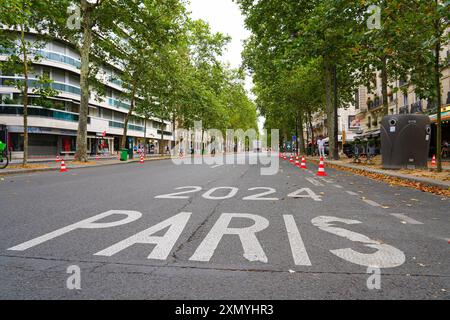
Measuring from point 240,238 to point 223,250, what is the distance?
0.53 m

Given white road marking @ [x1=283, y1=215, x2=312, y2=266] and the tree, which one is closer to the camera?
white road marking @ [x1=283, y1=215, x2=312, y2=266]

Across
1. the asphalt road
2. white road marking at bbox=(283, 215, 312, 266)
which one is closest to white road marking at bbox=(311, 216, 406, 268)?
the asphalt road

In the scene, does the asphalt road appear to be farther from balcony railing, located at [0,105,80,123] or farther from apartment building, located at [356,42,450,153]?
balcony railing, located at [0,105,80,123]

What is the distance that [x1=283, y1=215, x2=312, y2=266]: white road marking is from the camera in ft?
11.0

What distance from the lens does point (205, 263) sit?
10.8 feet

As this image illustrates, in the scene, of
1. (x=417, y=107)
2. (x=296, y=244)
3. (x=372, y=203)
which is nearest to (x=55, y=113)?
(x=417, y=107)

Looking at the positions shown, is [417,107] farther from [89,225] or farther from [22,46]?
[89,225]

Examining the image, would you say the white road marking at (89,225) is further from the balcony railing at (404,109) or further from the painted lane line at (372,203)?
the balcony railing at (404,109)

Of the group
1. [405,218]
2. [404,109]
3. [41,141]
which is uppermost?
[404,109]

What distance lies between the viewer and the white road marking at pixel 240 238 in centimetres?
350

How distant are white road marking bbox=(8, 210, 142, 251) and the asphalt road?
1 centimetres

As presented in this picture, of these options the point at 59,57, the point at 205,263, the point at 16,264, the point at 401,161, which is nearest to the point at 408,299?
the point at 205,263

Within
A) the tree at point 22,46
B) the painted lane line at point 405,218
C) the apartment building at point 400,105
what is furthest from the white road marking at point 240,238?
the tree at point 22,46

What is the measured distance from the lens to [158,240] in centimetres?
407
